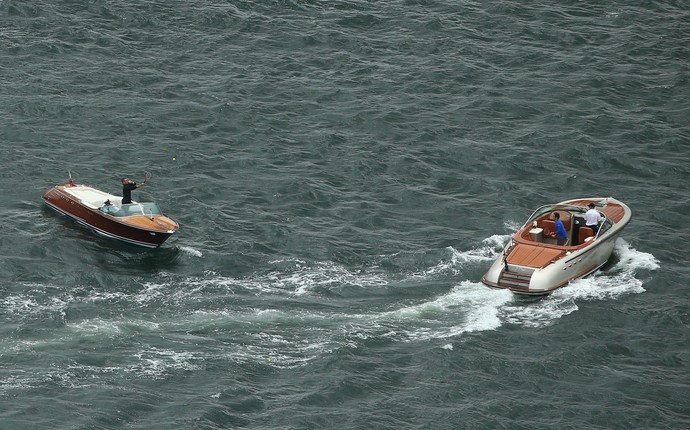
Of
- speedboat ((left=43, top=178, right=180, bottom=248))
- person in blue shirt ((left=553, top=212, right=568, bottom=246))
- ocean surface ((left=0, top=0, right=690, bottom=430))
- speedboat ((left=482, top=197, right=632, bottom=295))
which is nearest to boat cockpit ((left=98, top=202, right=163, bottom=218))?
speedboat ((left=43, top=178, right=180, bottom=248))

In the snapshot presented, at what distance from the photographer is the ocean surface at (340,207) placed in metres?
40.2

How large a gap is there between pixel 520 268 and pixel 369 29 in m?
27.0

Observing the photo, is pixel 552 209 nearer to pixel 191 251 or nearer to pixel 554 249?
pixel 554 249

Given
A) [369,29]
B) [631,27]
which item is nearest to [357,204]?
[369,29]

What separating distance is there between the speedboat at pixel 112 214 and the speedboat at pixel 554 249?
13.1 metres

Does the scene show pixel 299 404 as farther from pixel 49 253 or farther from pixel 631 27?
pixel 631 27

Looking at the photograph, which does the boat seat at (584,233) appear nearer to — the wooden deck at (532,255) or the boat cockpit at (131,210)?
the wooden deck at (532,255)

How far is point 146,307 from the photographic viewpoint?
4491cm

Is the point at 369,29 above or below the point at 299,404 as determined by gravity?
above

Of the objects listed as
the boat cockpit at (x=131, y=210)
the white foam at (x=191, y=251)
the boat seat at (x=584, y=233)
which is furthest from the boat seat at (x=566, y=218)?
the boat cockpit at (x=131, y=210)

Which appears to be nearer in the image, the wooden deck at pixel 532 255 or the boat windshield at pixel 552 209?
the wooden deck at pixel 532 255

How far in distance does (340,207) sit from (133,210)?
8766 mm

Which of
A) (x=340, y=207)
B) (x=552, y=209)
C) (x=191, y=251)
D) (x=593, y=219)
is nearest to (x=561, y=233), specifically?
(x=593, y=219)

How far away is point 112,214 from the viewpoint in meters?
50.5
